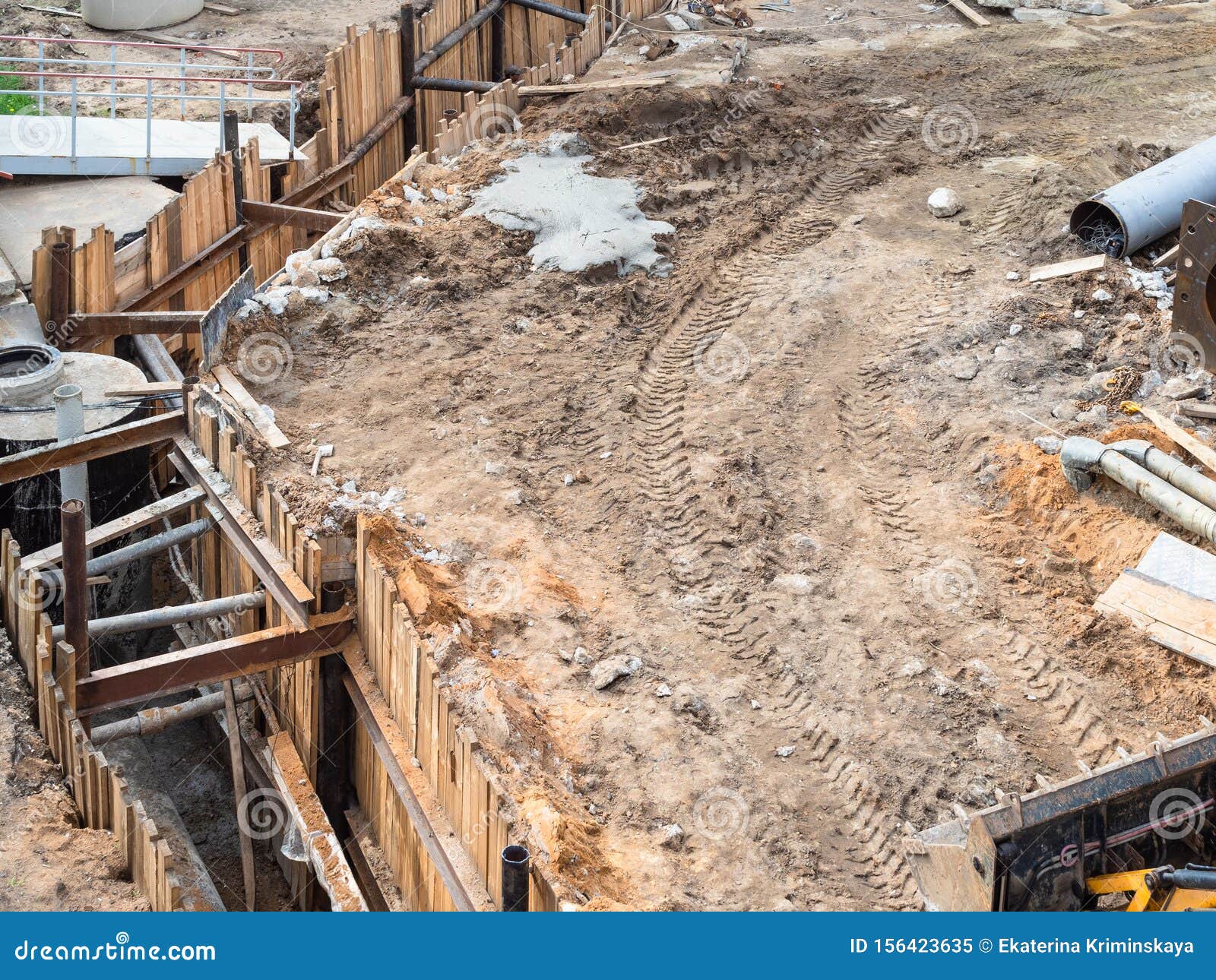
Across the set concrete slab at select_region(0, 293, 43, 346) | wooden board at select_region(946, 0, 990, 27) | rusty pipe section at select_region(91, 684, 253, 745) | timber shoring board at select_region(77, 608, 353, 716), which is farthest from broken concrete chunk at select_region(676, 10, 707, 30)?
timber shoring board at select_region(77, 608, 353, 716)

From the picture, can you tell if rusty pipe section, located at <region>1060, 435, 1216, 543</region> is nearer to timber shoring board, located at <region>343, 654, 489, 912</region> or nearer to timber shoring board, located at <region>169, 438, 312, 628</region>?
timber shoring board, located at <region>343, 654, 489, 912</region>

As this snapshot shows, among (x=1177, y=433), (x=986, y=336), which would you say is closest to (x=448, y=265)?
(x=986, y=336)

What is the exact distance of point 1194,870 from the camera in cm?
622

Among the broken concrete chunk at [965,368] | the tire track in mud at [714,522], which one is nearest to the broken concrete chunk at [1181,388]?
the broken concrete chunk at [965,368]

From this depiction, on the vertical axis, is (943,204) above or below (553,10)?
below

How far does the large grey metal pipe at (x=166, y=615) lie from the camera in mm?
9211

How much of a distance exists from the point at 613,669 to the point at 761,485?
2.53 m

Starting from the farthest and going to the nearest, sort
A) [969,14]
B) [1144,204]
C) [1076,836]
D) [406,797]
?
[969,14]
[1144,204]
[406,797]
[1076,836]

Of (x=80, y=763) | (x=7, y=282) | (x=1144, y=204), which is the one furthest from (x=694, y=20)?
(x=80, y=763)

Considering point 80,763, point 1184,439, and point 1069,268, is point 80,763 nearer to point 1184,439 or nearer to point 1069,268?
point 1184,439

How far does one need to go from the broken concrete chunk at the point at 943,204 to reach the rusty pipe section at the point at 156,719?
9.42m

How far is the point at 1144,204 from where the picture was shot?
46.6 ft

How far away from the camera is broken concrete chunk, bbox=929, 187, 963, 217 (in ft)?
50.9

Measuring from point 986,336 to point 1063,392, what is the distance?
3.65ft
